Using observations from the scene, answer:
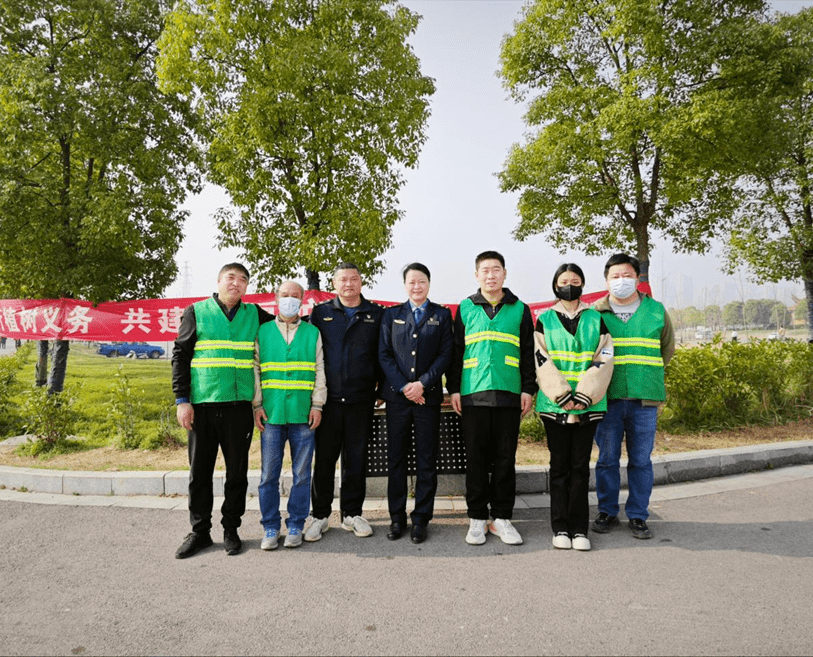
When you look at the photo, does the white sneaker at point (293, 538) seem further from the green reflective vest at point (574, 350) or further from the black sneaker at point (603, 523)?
the black sneaker at point (603, 523)

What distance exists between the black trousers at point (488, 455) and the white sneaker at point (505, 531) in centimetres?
5

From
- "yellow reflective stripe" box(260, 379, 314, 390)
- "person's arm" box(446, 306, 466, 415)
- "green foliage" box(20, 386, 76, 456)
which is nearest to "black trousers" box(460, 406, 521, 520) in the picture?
"person's arm" box(446, 306, 466, 415)

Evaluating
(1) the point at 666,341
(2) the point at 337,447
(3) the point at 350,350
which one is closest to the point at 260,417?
(2) the point at 337,447

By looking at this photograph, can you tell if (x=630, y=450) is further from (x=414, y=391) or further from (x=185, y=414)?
(x=185, y=414)

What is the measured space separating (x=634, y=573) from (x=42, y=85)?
32.1 ft

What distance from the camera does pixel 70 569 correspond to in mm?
3410

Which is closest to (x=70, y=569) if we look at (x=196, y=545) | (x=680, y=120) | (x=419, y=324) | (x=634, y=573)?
(x=196, y=545)

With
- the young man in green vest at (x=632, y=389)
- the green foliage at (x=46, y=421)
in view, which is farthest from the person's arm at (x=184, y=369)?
the green foliage at (x=46, y=421)

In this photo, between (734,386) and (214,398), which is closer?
(214,398)

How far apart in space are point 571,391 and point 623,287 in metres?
0.97

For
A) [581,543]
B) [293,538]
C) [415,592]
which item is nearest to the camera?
[415,592]

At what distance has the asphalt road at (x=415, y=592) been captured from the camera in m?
2.54

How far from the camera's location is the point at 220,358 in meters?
3.71

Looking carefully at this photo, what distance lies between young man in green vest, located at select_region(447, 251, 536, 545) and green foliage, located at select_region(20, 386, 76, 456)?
209 inches
